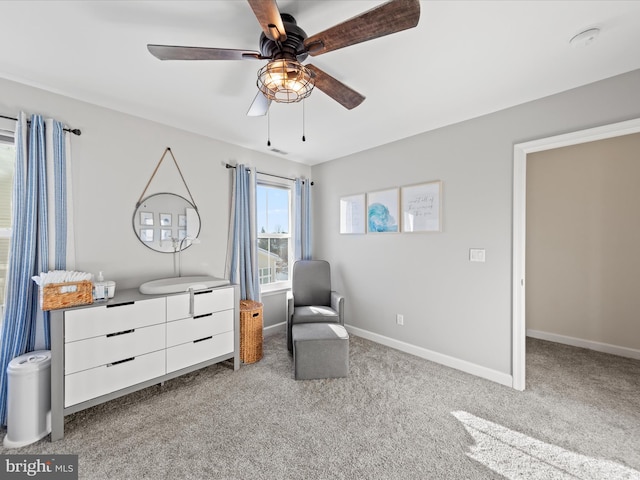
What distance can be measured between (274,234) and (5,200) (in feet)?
8.36

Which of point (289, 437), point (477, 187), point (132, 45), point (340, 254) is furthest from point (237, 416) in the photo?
point (477, 187)

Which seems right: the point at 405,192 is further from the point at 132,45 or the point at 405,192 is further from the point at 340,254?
the point at 132,45

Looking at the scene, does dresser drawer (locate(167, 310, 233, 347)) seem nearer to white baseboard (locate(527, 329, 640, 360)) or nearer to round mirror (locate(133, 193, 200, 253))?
round mirror (locate(133, 193, 200, 253))

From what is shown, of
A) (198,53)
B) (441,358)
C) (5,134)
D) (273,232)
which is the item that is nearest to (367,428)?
(441,358)

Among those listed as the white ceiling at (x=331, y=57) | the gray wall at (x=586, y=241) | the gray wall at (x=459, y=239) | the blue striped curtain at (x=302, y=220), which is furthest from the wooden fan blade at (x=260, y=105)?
the gray wall at (x=586, y=241)

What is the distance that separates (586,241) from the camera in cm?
326

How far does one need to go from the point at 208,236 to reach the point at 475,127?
10.0 ft

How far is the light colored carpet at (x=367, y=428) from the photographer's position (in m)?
1.60

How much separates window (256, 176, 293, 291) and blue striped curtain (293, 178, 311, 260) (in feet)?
0.46

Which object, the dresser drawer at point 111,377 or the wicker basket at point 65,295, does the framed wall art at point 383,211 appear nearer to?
the dresser drawer at point 111,377

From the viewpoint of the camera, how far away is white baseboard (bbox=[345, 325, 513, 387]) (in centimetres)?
251

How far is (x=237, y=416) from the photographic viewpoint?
6.72 ft

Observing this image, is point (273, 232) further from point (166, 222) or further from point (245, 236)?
point (166, 222)

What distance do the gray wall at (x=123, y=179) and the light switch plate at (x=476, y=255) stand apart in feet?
9.04
